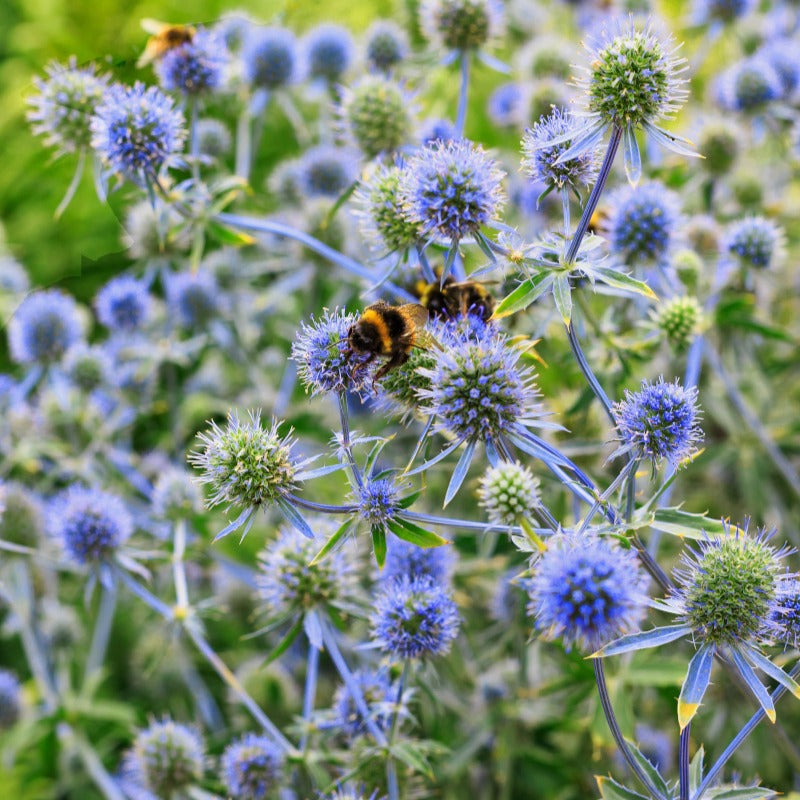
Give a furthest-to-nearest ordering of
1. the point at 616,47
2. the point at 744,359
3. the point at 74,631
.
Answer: the point at 74,631 → the point at 744,359 → the point at 616,47

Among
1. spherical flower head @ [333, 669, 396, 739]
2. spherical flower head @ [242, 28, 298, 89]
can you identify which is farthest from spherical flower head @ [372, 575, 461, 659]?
spherical flower head @ [242, 28, 298, 89]

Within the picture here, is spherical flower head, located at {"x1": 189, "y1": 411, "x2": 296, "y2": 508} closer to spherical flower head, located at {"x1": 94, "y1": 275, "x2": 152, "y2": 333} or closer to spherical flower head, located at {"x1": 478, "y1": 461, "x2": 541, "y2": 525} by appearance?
spherical flower head, located at {"x1": 478, "y1": 461, "x2": 541, "y2": 525}

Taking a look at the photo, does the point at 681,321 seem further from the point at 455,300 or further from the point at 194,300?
the point at 194,300

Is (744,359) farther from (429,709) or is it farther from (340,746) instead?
(340,746)

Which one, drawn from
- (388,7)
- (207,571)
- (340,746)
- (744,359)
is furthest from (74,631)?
(388,7)

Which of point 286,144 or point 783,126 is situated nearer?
point 783,126

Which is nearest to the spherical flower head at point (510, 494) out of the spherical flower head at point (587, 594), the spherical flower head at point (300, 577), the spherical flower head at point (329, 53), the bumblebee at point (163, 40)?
the spherical flower head at point (587, 594)

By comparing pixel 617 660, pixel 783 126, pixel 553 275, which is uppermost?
pixel 783 126
